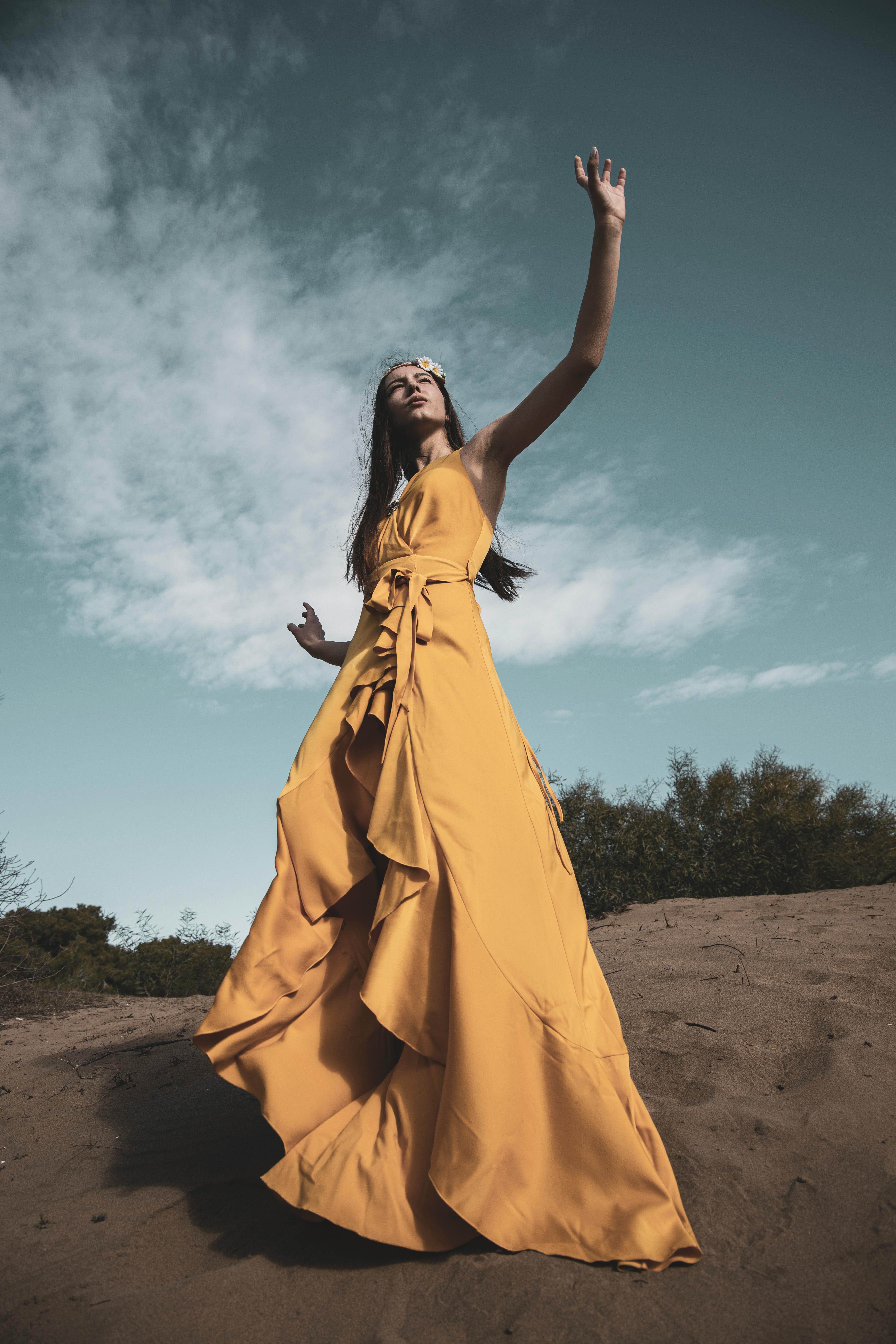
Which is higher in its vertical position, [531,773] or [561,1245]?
[531,773]

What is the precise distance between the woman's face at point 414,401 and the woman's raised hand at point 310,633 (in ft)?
2.59

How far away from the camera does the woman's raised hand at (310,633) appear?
2.77 meters

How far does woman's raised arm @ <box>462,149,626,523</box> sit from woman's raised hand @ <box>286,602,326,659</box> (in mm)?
1066

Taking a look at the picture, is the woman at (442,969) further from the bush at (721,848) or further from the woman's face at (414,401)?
the bush at (721,848)

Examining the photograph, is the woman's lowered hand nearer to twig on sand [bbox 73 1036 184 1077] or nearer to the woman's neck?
the woman's neck

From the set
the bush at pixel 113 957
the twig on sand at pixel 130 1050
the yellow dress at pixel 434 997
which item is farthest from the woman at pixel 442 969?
the bush at pixel 113 957

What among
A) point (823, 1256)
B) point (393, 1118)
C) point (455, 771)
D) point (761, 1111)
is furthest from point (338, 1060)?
point (761, 1111)

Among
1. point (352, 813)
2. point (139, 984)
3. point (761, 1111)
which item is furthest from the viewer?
point (139, 984)

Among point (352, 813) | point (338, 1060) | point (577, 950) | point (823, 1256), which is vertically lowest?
point (823, 1256)

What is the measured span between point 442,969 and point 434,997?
0.20 feet

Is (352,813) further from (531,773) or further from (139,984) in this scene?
(139,984)

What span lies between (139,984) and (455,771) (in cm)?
808

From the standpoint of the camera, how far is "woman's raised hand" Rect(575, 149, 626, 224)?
1.87 m

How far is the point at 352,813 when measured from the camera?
1899 millimetres
